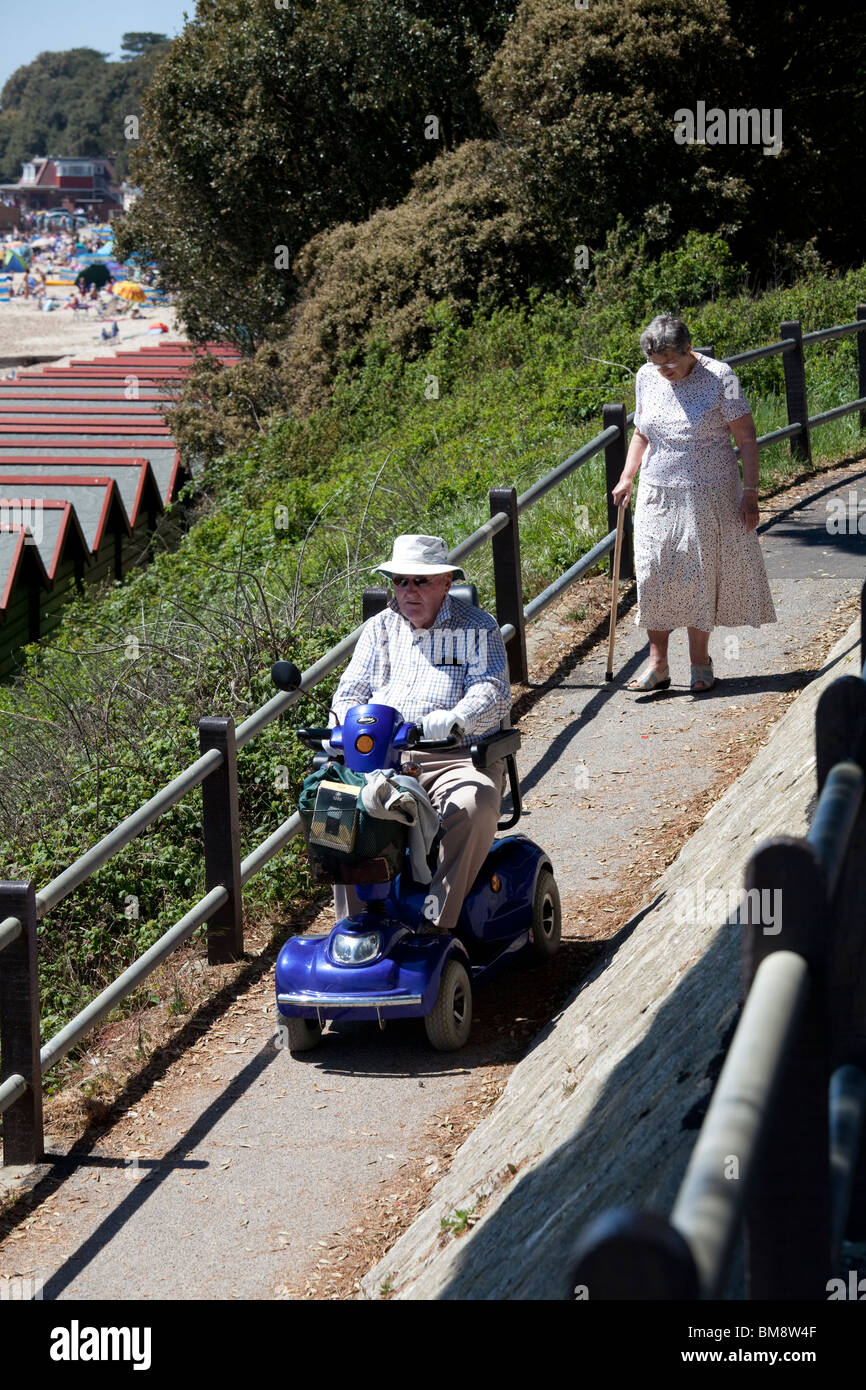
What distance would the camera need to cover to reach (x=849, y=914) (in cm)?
232

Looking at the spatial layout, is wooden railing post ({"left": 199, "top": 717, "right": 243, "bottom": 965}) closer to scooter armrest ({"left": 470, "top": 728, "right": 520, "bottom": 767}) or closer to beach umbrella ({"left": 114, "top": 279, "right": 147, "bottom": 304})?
scooter armrest ({"left": 470, "top": 728, "right": 520, "bottom": 767})

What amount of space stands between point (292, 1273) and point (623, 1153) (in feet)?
4.35

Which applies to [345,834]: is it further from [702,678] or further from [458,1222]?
[702,678]

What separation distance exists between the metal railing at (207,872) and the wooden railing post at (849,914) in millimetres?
3245

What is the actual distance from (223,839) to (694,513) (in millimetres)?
3095

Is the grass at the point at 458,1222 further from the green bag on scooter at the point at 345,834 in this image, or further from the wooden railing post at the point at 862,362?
the wooden railing post at the point at 862,362

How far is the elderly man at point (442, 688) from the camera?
209 inches

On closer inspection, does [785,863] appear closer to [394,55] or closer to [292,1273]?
[292,1273]

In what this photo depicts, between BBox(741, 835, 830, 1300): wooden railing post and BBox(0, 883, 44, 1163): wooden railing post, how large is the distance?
359 cm

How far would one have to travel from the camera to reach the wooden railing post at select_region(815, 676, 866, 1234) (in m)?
2.18

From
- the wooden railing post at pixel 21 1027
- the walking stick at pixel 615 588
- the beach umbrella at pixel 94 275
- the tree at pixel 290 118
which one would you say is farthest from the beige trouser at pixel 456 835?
the beach umbrella at pixel 94 275

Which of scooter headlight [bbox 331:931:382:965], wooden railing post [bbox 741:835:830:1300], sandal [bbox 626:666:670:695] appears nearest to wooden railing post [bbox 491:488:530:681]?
sandal [bbox 626:666:670:695]

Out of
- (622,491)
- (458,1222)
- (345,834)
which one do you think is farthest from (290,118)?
(458,1222)

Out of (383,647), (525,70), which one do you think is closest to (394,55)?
(525,70)
